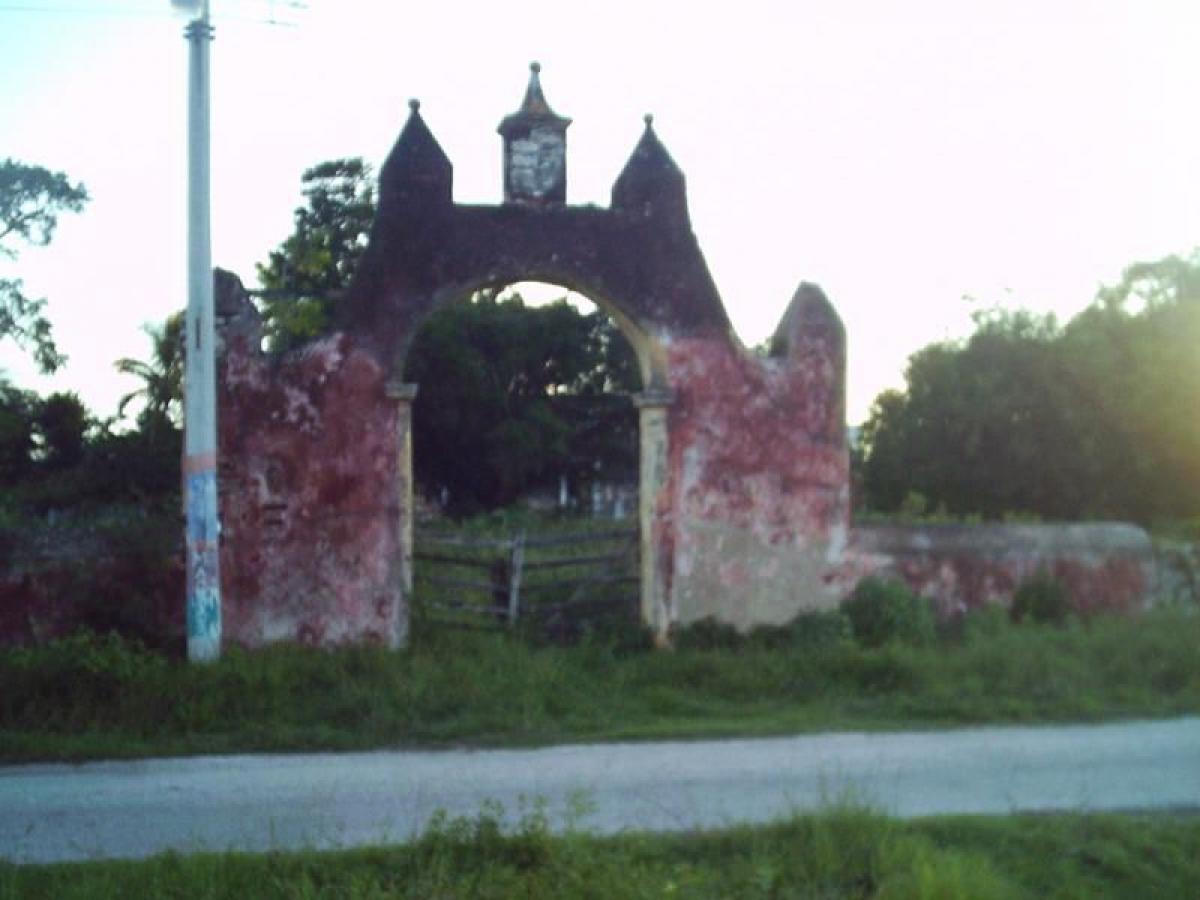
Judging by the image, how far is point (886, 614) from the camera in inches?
561

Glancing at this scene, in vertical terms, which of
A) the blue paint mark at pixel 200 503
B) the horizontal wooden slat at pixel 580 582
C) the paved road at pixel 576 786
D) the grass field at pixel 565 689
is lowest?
the paved road at pixel 576 786

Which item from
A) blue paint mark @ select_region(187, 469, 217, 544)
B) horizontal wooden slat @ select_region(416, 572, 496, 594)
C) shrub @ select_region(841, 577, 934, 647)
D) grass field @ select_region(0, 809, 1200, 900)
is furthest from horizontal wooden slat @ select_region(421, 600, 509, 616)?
grass field @ select_region(0, 809, 1200, 900)

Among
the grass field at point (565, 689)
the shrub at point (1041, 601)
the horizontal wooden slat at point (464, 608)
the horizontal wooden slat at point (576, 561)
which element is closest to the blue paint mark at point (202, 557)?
the grass field at point (565, 689)

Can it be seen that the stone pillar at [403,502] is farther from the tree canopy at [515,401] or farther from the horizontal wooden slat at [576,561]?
the tree canopy at [515,401]

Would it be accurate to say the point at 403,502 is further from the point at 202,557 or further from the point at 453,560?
the point at 202,557

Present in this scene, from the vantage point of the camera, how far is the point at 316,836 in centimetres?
762

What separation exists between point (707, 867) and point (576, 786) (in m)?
1.97

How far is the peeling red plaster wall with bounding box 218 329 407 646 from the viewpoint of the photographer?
12.9m

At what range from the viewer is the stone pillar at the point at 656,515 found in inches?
551

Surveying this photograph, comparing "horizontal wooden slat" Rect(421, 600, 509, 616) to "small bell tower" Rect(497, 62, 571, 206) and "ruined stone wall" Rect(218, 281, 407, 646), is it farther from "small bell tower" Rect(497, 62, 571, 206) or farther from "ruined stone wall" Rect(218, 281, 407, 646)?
"small bell tower" Rect(497, 62, 571, 206)

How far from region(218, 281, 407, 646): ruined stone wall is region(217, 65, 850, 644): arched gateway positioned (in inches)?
0.7

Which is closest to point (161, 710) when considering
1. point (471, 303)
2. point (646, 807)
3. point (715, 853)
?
point (646, 807)

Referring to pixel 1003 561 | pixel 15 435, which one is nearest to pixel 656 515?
pixel 1003 561

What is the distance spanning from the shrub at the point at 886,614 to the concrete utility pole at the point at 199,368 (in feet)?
20.0
